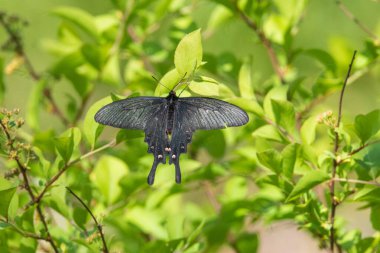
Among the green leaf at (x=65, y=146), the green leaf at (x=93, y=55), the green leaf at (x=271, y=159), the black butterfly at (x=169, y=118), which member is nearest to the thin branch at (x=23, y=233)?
the green leaf at (x=65, y=146)

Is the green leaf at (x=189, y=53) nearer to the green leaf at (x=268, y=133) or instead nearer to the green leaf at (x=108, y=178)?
the green leaf at (x=268, y=133)

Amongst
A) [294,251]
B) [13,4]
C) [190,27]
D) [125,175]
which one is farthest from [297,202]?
[13,4]

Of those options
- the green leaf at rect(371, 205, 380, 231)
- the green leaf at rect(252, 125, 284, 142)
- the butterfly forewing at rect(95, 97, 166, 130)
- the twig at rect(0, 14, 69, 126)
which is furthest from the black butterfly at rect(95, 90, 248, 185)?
the twig at rect(0, 14, 69, 126)

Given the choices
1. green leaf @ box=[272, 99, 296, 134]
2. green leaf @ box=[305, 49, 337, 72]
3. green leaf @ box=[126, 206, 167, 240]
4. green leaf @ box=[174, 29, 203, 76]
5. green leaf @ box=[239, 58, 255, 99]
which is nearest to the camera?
green leaf @ box=[174, 29, 203, 76]

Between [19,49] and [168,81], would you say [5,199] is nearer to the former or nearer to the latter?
[168,81]

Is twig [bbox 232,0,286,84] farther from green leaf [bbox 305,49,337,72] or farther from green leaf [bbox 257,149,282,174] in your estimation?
green leaf [bbox 257,149,282,174]

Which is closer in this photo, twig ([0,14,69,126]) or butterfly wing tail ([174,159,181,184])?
butterfly wing tail ([174,159,181,184])

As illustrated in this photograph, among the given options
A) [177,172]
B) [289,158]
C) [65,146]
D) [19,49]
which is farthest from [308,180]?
[19,49]
